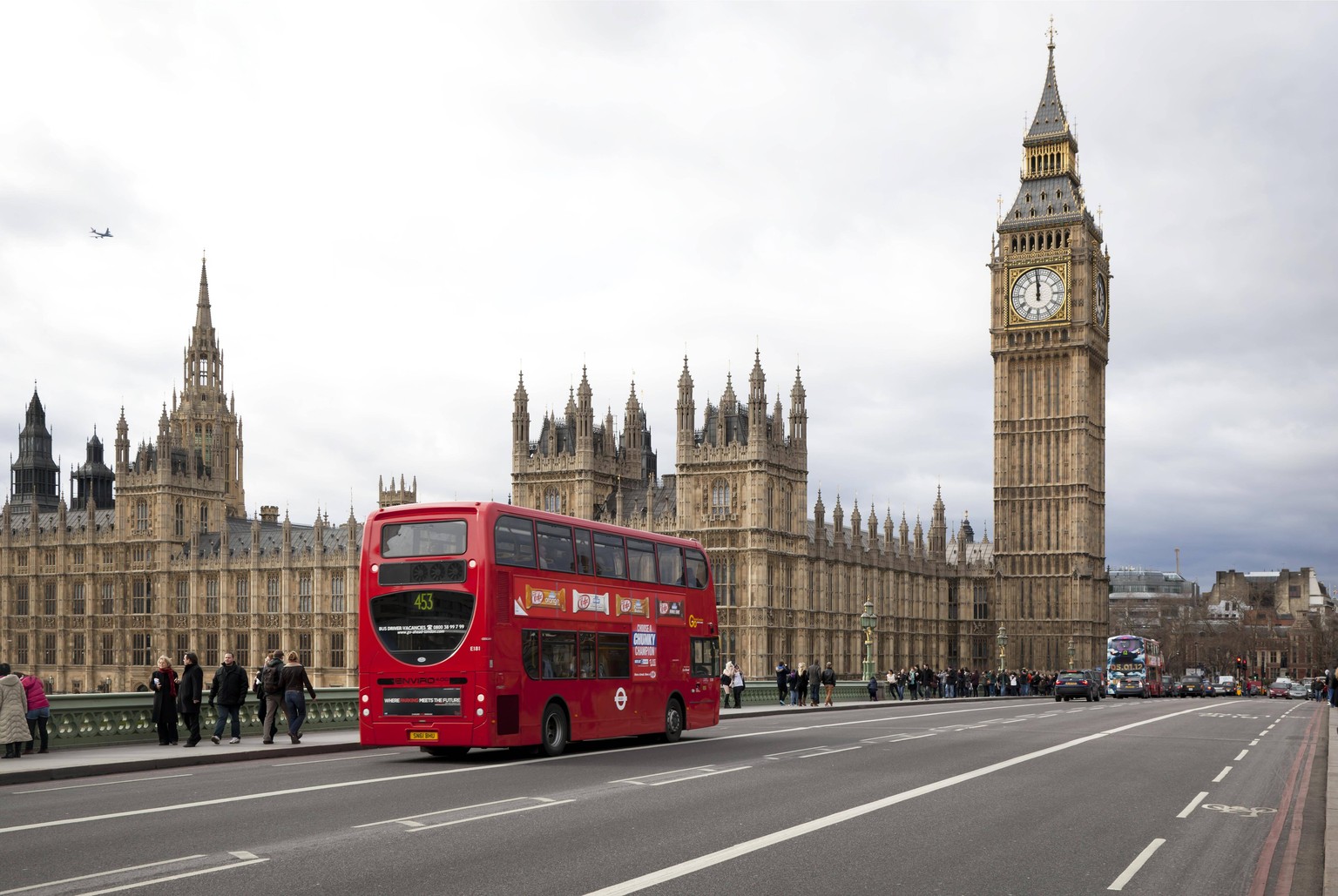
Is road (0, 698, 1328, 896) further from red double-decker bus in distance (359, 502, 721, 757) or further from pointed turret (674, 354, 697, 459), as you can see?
pointed turret (674, 354, 697, 459)

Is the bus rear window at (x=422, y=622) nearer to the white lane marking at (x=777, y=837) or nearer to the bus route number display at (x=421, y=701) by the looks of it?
the bus route number display at (x=421, y=701)

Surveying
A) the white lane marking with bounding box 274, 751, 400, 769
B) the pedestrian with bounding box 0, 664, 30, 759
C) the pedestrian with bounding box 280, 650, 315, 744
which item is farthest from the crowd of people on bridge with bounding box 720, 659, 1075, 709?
the pedestrian with bounding box 0, 664, 30, 759

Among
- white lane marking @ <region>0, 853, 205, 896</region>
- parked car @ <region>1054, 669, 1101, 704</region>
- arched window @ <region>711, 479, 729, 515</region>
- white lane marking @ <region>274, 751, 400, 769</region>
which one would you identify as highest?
arched window @ <region>711, 479, 729, 515</region>

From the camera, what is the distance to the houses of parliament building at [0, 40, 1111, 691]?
8100 centimetres

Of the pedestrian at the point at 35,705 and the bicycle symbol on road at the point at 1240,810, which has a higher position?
the pedestrian at the point at 35,705

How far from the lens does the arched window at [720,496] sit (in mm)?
72000

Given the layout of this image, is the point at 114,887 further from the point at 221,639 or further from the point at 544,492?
the point at 221,639

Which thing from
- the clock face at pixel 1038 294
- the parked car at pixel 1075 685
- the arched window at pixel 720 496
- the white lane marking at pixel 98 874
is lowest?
the parked car at pixel 1075 685

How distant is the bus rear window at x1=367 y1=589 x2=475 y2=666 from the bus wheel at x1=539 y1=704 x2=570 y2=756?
2.60m

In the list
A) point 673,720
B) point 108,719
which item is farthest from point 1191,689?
point 108,719

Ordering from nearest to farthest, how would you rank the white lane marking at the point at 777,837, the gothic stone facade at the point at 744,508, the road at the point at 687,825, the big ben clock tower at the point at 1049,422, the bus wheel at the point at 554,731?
1. the white lane marking at the point at 777,837
2. the road at the point at 687,825
3. the bus wheel at the point at 554,731
4. the gothic stone facade at the point at 744,508
5. the big ben clock tower at the point at 1049,422

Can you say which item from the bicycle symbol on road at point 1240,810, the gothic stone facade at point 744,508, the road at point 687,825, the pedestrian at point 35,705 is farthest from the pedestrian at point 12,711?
the gothic stone facade at point 744,508

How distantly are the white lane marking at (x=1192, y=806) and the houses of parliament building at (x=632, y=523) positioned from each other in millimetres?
57344

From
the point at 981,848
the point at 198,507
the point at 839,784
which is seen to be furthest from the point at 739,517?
the point at 981,848
